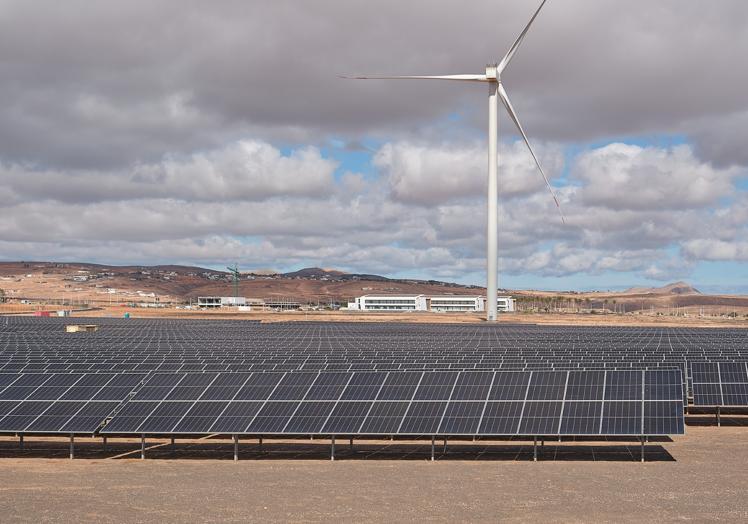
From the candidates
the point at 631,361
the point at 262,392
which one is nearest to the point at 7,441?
the point at 262,392

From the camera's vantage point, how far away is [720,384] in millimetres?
42906

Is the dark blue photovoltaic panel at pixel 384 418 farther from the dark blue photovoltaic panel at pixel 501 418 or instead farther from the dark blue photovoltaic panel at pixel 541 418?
the dark blue photovoltaic panel at pixel 541 418

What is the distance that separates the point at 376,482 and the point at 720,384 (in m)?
22.5

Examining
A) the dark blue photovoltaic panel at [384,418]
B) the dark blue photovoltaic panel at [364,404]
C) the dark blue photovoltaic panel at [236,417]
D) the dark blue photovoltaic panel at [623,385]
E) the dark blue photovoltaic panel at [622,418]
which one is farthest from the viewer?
the dark blue photovoltaic panel at [623,385]

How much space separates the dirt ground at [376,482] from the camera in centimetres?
2308

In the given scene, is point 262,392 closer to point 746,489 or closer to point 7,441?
point 7,441

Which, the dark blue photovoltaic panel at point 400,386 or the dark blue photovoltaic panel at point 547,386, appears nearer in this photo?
the dark blue photovoltaic panel at point 547,386

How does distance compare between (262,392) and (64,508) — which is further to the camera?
(262,392)

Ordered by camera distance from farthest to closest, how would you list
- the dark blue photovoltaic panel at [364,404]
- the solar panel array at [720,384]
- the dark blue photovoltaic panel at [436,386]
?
the solar panel array at [720,384] < the dark blue photovoltaic panel at [436,386] < the dark blue photovoltaic panel at [364,404]

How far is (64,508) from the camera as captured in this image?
23.7 meters

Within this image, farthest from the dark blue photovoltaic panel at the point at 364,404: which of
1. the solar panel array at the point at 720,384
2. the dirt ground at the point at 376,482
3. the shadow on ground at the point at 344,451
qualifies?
the solar panel array at the point at 720,384

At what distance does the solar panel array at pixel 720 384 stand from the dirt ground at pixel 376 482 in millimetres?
3831

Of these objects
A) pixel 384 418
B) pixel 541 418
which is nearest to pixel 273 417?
pixel 384 418

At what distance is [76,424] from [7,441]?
7921 mm
